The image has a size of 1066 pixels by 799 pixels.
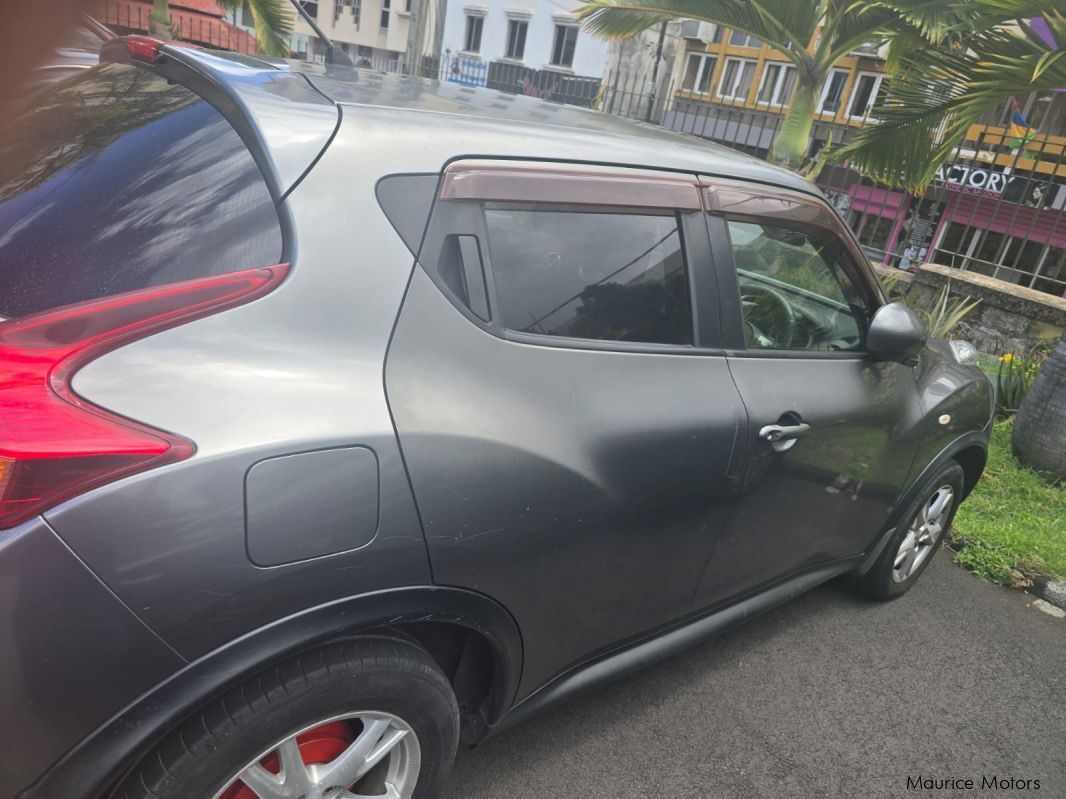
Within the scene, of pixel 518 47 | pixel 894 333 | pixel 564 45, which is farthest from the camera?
pixel 518 47

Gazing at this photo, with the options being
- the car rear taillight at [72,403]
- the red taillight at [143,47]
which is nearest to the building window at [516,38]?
the red taillight at [143,47]

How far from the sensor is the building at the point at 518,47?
111 feet

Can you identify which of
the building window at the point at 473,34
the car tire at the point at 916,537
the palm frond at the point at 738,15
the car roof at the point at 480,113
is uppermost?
the building window at the point at 473,34

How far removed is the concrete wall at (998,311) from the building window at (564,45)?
30.8m

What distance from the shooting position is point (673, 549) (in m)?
2.17

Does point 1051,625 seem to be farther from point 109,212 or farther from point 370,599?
point 109,212

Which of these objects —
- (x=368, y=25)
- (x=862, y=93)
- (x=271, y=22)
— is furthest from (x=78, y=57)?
(x=368, y=25)

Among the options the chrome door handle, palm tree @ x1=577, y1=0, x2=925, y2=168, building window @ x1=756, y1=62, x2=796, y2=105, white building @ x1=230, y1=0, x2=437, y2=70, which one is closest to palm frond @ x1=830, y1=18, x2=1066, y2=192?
palm tree @ x1=577, y1=0, x2=925, y2=168

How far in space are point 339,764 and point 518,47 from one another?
128ft

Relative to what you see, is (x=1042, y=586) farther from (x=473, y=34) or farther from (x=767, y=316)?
(x=473, y=34)

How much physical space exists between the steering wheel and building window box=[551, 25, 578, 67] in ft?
116

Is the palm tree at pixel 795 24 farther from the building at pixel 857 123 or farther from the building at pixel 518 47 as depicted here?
the building at pixel 518 47

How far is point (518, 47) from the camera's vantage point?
3641cm

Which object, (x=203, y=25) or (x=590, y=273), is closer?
(x=590, y=273)
